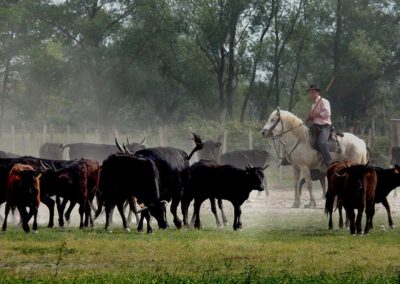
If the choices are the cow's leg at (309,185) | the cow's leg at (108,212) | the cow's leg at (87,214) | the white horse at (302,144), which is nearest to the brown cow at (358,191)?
the cow's leg at (108,212)

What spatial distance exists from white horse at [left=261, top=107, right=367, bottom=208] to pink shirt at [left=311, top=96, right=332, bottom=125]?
0.89 meters

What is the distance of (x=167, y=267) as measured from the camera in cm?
1273

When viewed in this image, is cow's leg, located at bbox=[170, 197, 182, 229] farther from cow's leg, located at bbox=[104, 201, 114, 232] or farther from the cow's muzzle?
the cow's muzzle

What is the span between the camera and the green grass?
1166 centimetres

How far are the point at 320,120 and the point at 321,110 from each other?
1.11ft

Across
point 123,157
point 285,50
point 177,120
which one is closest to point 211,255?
point 123,157

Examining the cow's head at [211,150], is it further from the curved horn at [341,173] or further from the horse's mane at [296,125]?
the curved horn at [341,173]

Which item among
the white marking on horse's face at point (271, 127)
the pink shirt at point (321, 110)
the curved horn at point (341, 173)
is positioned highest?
the pink shirt at point (321, 110)

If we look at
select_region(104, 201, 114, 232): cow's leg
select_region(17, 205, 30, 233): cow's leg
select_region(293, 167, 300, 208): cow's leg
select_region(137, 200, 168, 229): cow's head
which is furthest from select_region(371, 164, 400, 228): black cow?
select_region(17, 205, 30, 233): cow's leg

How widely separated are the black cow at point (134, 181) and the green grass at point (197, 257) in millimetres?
506

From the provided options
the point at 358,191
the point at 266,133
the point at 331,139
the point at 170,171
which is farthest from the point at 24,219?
the point at 331,139

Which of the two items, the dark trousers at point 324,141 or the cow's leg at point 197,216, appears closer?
the cow's leg at point 197,216

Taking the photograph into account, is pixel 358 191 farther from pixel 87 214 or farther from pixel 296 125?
pixel 296 125

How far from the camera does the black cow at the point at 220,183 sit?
19828 mm
